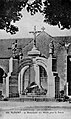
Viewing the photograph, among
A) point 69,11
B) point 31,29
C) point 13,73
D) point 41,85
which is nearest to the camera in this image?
point 69,11

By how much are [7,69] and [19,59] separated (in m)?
0.76

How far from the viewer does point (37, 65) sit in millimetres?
16312

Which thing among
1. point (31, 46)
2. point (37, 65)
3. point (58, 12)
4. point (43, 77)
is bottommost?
point (43, 77)

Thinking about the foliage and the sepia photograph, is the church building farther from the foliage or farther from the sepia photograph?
the foliage

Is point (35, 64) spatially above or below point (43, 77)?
above

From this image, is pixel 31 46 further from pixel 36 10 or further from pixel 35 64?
pixel 36 10

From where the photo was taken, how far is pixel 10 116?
24.9 ft

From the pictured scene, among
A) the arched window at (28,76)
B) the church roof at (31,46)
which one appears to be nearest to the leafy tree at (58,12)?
the arched window at (28,76)

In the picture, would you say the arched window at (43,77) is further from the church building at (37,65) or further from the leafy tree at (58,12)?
the leafy tree at (58,12)

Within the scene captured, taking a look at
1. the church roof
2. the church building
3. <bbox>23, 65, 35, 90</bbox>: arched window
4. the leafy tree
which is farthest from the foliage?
the church roof

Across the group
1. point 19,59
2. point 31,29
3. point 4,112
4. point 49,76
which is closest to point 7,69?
point 19,59

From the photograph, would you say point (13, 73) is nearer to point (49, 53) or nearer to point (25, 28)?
point (49, 53)

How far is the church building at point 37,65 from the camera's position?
14820mm

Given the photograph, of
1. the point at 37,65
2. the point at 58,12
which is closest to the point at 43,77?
the point at 37,65
